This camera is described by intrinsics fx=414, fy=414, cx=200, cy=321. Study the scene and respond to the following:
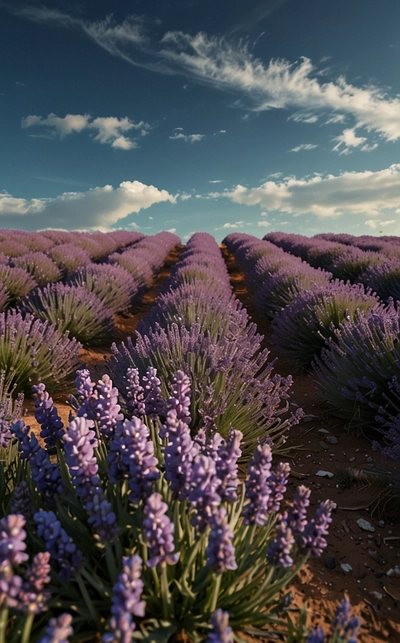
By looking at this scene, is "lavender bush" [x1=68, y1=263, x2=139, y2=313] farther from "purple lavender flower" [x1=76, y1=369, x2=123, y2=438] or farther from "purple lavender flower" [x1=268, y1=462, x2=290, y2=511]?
"purple lavender flower" [x1=268, y1=462, x2=290, y2=511]

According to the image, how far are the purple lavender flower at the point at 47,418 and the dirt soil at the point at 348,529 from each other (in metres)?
1.20

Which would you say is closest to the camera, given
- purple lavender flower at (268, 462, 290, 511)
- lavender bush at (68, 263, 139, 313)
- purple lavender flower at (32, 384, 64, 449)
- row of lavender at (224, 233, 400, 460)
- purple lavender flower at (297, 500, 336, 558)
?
purple lavender flower at (297, 500, 336, 558)

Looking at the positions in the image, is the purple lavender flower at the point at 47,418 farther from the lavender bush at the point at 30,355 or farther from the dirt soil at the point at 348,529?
the lavender bush at the point at 30,355

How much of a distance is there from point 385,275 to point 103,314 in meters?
4.63

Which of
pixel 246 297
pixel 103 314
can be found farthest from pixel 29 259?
pixel 246 297

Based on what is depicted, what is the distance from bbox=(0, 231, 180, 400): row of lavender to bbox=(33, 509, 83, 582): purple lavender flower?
194 centimetres

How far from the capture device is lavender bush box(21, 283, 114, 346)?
5445 millimetres

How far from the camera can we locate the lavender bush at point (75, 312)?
214 inches

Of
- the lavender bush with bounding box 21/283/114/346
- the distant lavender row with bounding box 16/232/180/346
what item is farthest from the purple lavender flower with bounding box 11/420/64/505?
the lavender bush with bounding box 21/283/114/346

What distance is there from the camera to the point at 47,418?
1.71m

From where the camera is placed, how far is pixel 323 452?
3088 millimetres

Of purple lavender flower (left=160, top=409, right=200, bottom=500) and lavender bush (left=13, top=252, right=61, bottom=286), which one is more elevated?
lavender bush (left=13, top=252, right=61, bottom=286)

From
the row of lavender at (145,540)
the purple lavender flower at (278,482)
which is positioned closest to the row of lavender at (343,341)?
the purple lavender flower at (278,482)

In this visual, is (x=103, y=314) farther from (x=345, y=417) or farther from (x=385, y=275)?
(x=385, y=275)
